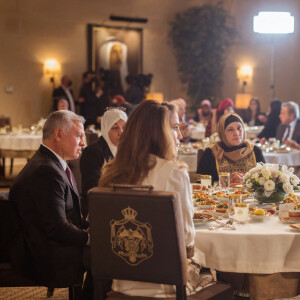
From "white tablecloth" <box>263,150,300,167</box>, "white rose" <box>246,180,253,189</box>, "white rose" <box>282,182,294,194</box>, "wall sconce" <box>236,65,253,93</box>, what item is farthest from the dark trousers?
"wall sconce" <box>236,65,253,93</box>

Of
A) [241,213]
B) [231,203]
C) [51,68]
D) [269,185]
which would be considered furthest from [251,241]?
[51,68]

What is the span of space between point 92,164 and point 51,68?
9.34m

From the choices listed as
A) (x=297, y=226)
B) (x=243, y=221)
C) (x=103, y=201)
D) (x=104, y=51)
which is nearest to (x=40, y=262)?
(x=103, y=201)

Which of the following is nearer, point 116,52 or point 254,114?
point 254,114

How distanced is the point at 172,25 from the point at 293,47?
3247 millimetres

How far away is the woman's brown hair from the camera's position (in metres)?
2.62

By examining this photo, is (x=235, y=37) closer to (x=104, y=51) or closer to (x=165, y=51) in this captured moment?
(x=165, y=51)

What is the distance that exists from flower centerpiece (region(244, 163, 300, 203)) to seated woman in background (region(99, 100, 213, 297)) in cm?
105

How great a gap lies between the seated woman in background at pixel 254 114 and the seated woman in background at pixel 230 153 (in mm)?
7032

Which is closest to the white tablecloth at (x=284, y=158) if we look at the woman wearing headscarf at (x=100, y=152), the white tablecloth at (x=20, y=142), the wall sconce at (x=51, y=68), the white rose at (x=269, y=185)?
the woman wearing headscarf at (x=100, y=152)

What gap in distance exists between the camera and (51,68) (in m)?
13.2

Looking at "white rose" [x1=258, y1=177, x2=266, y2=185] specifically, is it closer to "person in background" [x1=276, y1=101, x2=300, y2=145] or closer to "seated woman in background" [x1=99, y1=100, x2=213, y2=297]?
"seated woman in background" [x1=99, y1=100, x2=213, y2=297]

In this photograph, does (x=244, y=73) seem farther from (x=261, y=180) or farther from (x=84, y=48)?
(x=261, y=180)

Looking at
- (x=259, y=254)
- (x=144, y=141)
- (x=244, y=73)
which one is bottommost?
(x=259, y=254)
